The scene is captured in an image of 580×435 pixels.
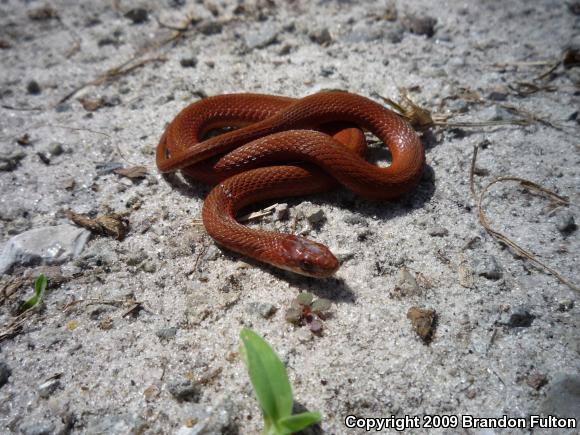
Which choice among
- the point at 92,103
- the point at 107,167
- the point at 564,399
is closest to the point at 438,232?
the point at 564,399

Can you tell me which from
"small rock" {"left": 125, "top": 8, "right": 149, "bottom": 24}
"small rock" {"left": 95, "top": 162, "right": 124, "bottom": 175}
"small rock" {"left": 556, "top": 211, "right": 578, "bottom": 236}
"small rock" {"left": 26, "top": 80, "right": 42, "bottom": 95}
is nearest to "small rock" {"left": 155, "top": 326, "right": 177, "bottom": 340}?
"small rock" {"left": 95, "top": 162, "right": 124, "bottom": 175}

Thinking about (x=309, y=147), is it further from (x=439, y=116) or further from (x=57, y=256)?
(x=57, y=256)

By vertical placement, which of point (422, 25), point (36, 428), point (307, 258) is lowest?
point (36, 428)

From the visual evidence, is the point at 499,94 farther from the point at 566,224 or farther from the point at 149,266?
the point at 149,266

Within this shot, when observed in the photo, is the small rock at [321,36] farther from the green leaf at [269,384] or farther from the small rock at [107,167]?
the green leaf at [269,384]

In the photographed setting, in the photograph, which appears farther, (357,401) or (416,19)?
(416,19)

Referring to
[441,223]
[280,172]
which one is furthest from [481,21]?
[280,172]

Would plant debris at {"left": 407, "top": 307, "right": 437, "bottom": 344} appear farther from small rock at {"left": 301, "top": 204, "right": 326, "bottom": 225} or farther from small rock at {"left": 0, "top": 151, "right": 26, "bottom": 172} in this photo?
small rock at {"left": 0, "top": 151, "right": 26, "bottom": 172}

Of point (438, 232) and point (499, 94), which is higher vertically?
point (499, 94)
